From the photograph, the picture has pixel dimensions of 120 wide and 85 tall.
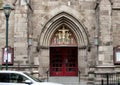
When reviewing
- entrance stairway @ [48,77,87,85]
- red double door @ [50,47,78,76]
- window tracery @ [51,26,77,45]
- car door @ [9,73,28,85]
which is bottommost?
entrance stairway @ [48,77,87,85]

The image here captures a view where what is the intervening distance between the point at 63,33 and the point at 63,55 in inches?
58.9

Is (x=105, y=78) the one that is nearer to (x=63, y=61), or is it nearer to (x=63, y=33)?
(x=63, y=61)

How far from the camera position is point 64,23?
26.3 metres

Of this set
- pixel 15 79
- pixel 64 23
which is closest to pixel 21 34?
pixel 64 23

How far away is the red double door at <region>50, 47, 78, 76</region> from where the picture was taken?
87.6 feet

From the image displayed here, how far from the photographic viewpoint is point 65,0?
26.3m

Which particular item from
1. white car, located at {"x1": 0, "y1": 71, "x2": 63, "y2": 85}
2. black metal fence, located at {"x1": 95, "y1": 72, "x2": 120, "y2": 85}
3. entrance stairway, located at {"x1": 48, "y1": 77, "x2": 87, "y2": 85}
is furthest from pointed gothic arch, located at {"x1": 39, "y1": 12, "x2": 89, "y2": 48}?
white car, located at {"x1": 0, "y1": 71, "x2": 63, "y2": 85}

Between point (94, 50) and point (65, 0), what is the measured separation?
3.84m

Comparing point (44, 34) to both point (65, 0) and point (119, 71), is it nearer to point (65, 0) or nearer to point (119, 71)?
point (65, 0)

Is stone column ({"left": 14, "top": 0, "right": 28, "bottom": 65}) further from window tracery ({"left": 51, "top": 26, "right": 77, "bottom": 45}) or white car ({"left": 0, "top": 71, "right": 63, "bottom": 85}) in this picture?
white car ({"left": 0, "top": 71, "right": 63, "bottom": 85})

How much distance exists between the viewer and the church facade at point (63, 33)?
25000 millimetres

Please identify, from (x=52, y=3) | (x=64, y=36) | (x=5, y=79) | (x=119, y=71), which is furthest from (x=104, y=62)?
(x=5, y=79)

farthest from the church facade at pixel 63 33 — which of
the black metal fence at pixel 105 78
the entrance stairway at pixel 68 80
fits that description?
the black metal fence at pixel 105 78

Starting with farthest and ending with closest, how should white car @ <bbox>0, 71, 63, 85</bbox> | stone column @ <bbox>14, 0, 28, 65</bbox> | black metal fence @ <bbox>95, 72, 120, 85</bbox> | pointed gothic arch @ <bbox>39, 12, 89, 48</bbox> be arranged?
pointed gothic arch @ <bbox>39, 12, 89, 48</bbox> → stone column @ <bbox>14, 0, 28, 65</bbox> → black metal fence @ <bbox>95, 72, 120, 85</bbox> → white car @ <bbox>0, 71, 63, 85</bbox>
